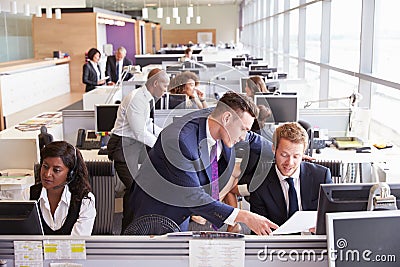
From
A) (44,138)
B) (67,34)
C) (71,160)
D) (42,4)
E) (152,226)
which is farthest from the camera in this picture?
(67,34)

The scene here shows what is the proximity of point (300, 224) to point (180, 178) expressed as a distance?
0.54 metres

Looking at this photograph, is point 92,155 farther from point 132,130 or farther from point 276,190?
point 276,190

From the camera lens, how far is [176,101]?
5.18 meters

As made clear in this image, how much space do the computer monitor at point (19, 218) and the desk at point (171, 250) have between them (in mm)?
43

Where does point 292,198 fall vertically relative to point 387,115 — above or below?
above

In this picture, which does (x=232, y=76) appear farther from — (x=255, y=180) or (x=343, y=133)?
(x=255, y=180)

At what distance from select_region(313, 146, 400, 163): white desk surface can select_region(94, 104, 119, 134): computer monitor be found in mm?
1635

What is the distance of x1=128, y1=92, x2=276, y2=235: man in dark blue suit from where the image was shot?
7.11 feet

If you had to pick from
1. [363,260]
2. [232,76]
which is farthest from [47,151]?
Result: [232,76]

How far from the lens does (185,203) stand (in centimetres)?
221

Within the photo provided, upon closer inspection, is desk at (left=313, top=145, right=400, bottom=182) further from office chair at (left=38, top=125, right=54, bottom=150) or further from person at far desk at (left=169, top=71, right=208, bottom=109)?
office chair at (left=38, top=125, right=54, bottom=150)

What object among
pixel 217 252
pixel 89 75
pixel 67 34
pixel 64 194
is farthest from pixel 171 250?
pixel 67 34

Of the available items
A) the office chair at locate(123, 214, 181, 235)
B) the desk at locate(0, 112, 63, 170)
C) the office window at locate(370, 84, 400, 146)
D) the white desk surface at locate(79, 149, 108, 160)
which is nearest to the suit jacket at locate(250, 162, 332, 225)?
the office chair at locate(123, 214, 181, 235)

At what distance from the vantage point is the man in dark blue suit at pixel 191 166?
217cm
